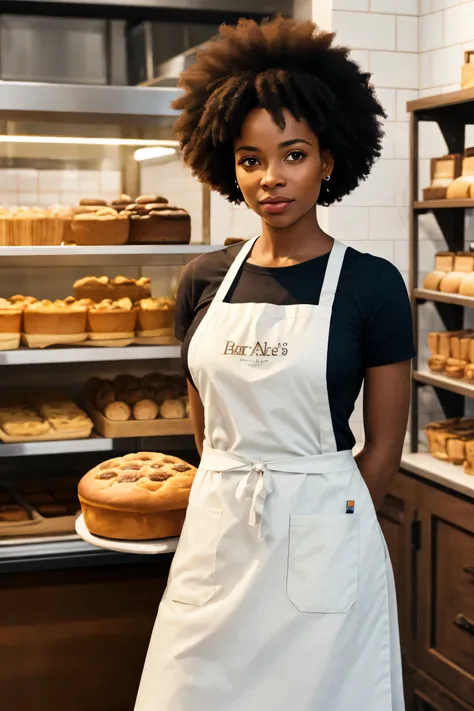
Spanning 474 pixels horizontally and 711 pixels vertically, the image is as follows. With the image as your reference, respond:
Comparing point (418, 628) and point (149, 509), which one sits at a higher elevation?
point (149, 509)

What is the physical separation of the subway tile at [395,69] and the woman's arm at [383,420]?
6.40 ft

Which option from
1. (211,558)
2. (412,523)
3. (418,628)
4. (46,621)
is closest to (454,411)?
(412,523)

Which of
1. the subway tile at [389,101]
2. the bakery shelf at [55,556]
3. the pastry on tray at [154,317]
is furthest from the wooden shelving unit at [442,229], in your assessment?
the bakery shelf at [55,556]

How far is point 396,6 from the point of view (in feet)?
11.7

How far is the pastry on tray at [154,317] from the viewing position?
2949 mm

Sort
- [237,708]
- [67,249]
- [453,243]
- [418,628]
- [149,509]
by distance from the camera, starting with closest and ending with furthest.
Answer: [237,708] → [149,509] → [67,249] → [418,628] → [453,243]

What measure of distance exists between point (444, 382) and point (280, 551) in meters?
1.49

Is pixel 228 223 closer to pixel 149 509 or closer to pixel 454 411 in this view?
pixel 454 411

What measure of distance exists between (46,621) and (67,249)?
3.49 feet

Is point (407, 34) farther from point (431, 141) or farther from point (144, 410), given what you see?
point (144, 410)

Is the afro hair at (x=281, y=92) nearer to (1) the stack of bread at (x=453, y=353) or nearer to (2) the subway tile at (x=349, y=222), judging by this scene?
Result: (1) the stack of bread at (x=453, y=353)

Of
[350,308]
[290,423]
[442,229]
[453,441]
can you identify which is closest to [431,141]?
[442,229]

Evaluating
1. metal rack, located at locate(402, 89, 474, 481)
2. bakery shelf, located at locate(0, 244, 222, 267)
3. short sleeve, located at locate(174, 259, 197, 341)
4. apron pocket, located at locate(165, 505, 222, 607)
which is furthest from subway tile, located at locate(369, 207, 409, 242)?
apron pocket, located at locate(165, 505, 222, 607)

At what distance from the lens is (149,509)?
2.27 metres
